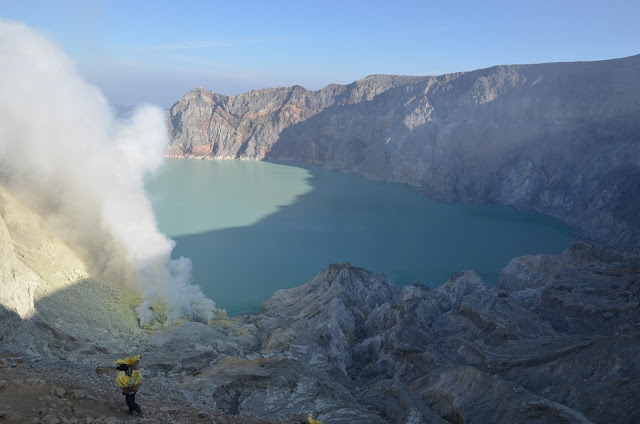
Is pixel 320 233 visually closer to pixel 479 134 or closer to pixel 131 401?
pixel 131 401

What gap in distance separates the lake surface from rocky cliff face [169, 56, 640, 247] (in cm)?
430

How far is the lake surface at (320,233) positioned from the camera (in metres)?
30.4

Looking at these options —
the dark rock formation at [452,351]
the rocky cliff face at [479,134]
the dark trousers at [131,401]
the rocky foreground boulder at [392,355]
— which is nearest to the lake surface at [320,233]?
the rocky cliff face at [479,134]

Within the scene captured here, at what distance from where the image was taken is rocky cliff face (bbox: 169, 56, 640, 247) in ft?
169

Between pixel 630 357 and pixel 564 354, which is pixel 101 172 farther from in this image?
pixel 630 357

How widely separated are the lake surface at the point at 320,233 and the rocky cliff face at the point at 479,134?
4.30 meters

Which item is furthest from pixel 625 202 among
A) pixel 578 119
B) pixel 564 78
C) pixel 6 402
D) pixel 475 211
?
pixel 6 402

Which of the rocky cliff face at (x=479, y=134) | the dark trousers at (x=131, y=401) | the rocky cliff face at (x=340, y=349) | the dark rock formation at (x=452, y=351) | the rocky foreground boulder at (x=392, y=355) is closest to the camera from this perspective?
the dark trousers at (x=131, y=401)

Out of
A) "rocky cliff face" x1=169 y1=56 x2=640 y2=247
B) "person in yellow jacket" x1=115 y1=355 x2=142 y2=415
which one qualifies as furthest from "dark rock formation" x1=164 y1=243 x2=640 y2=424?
"rocky cliff face" x1=169 y1=56 x2=640 y2=247

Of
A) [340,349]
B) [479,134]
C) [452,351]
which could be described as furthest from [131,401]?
[479,134]

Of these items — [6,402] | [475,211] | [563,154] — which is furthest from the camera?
[563,154]

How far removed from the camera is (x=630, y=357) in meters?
11.7

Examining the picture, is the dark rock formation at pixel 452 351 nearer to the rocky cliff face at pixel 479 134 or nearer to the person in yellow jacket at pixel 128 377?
the person in yellow jacket at pixel 128 377

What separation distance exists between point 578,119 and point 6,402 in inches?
2525
